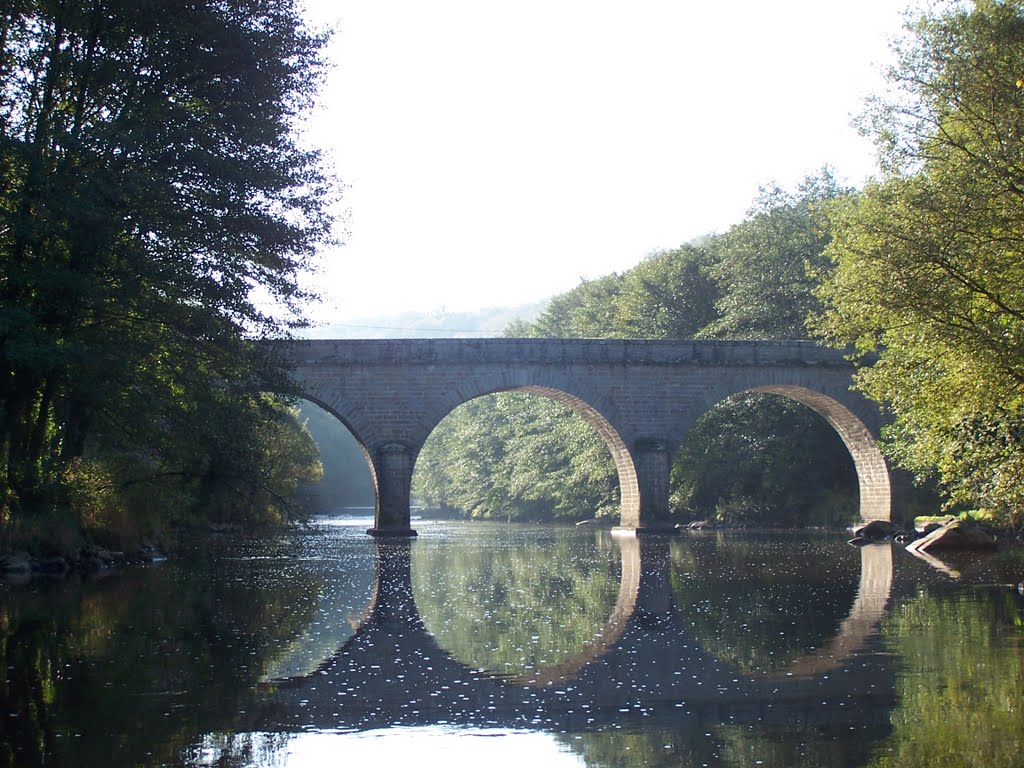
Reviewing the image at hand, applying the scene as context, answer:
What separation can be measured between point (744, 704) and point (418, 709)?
5.70 feet

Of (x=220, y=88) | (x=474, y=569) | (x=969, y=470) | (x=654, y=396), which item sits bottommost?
(x=474, y=569)

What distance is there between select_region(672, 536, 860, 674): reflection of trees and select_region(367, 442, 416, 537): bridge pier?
912 centimetres

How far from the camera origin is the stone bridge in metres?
28.9

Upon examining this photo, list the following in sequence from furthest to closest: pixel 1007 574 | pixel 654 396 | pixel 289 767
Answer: pixel 654 396 → pixel 1007 574 → pixel 289 767

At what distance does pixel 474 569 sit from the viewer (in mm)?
17453

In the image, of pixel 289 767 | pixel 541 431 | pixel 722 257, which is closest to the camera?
pixel 289 767

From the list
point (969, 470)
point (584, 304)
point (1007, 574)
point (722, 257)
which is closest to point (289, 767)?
point (1007, 574)

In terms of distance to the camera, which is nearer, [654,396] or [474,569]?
[474,569]

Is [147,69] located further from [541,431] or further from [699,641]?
[541,431]

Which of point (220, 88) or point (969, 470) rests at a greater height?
point (220, 88)

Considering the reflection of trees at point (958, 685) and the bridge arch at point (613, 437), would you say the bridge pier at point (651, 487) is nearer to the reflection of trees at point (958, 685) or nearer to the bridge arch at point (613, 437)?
the bridge arch at point (613, 437)

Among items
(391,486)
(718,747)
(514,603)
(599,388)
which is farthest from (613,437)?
(718,747)

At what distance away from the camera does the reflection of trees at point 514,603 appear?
866 cm

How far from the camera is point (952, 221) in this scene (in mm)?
14625
